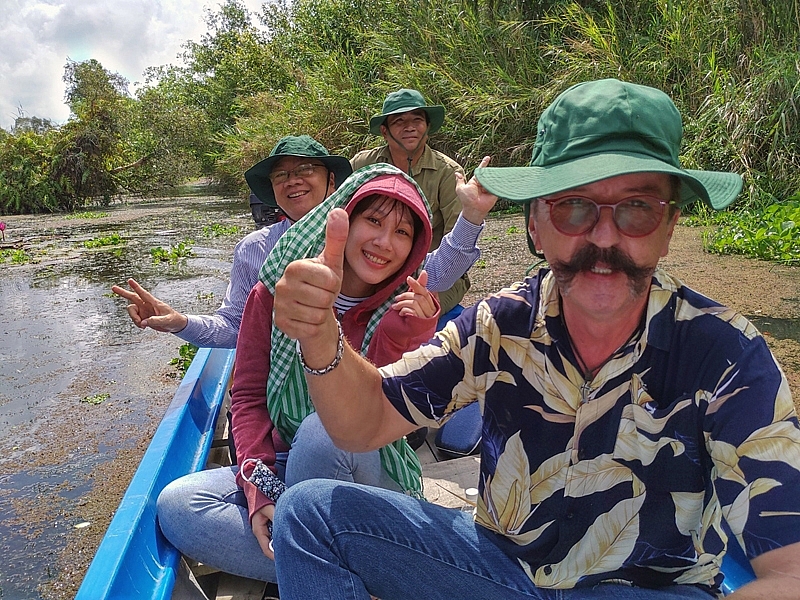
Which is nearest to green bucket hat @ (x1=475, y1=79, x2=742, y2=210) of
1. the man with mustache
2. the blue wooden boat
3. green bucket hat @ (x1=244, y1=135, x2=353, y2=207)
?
the man with mustache

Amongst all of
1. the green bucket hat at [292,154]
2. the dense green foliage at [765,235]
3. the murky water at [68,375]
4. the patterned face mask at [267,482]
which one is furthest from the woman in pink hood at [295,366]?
the dense green foliage at [765,235]

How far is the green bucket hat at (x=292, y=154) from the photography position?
260cm

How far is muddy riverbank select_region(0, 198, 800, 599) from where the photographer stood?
2709 mm

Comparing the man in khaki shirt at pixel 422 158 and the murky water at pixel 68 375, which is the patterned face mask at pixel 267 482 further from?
the man in khaki shirt at pixel 422 158

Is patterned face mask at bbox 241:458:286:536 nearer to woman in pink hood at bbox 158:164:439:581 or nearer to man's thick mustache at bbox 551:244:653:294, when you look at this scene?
woman in pink hood at bbox 158:164:439:581

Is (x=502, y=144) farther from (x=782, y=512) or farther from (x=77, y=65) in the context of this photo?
(x=77, y=65)

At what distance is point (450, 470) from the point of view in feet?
7.73

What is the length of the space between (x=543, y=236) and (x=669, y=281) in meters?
0.23

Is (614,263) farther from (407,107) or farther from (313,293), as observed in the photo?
(407,107)

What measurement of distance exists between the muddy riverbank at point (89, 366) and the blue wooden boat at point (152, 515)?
664mm

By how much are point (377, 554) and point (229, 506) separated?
2.18 feet

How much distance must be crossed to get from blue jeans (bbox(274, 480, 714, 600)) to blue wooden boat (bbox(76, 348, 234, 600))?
522 mm

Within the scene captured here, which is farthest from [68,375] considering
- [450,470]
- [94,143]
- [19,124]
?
[19,124]

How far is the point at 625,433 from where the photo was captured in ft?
3.62
